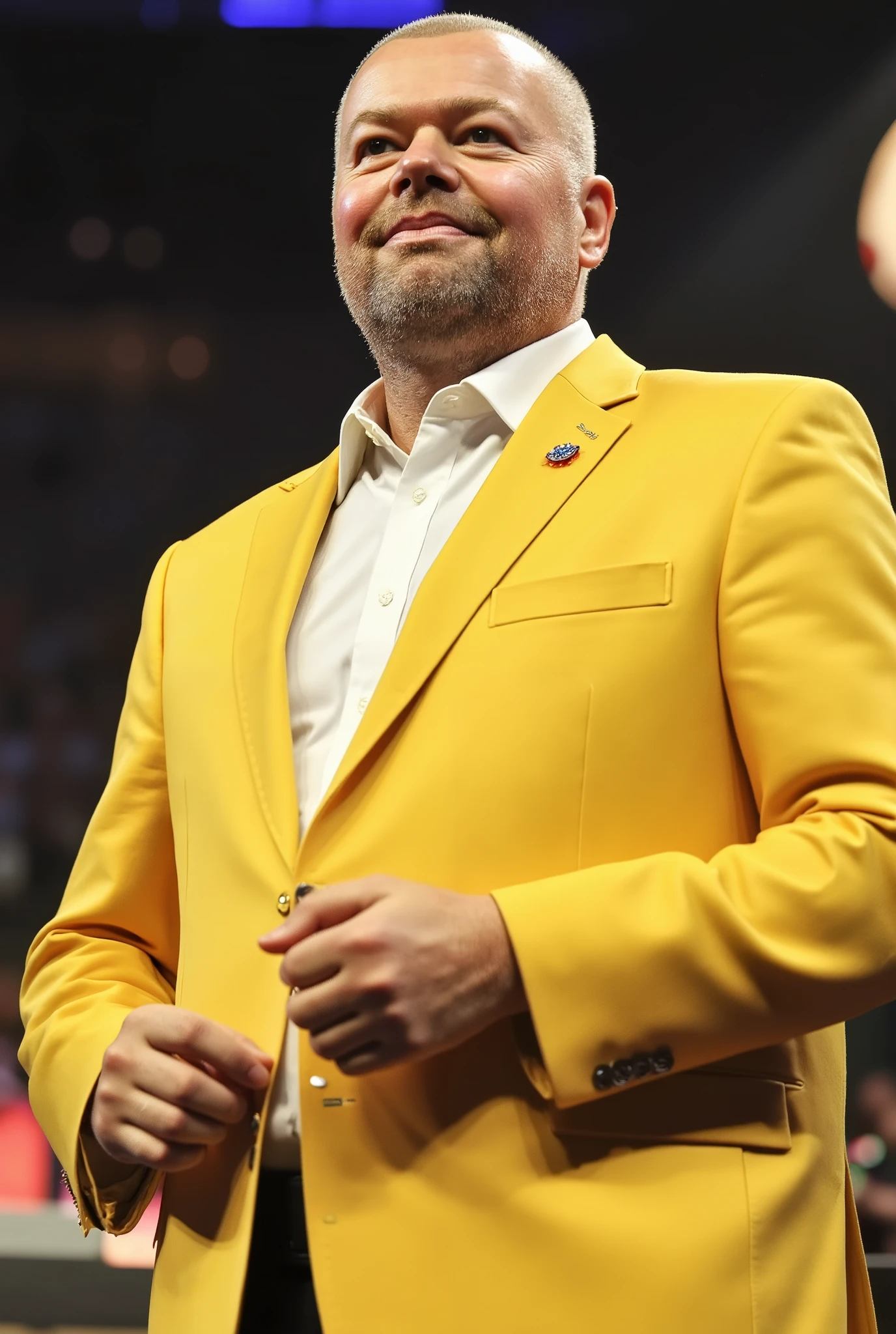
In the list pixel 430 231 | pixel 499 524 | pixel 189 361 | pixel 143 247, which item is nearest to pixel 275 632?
pixel 499 524

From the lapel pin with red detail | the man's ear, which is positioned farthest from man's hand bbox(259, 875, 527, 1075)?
the man's ear

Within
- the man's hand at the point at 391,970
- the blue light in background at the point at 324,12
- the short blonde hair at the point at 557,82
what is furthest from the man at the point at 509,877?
the blue light in background at the point at 324,12

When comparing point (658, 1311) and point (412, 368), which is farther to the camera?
point (412, 368)

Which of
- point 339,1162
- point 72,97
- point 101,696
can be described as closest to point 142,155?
point 72,97

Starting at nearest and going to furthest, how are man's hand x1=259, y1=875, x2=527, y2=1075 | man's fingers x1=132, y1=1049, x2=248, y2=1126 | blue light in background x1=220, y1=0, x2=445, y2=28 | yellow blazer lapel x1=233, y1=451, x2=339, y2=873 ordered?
man's hand x1=259, y1=875, x2=527, y2=1075 → man's fingers x1=132, y1=1049, x2=248, y2=1126 → yellow blazer lapel x1=233, y1=451, x2=339, y2=873 → blue light in background x1=220, y1=0, x2=445, y2=28

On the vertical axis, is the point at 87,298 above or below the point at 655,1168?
above

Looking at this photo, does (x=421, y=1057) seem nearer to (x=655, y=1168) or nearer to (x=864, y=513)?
(x=655, y=1168)

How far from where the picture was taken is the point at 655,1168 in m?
1.04

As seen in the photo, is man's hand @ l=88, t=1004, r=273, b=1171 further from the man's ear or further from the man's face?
the man's ear

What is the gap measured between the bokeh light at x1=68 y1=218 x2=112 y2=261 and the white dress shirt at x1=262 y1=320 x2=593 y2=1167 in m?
1.70

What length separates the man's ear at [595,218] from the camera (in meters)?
1.63

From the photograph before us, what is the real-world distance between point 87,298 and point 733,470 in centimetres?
225

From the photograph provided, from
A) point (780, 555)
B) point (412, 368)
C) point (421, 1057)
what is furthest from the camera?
point (412, 368)

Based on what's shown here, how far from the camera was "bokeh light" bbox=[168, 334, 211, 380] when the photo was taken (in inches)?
118
